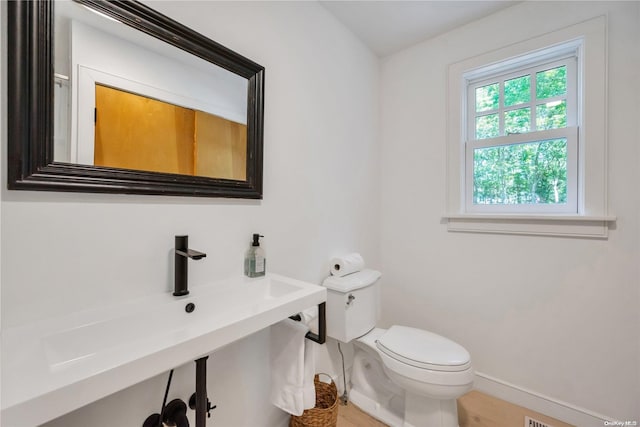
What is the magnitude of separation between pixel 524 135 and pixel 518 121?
0.11 m

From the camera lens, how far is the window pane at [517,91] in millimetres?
1685

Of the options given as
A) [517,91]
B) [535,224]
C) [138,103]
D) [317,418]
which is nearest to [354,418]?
[317,418]

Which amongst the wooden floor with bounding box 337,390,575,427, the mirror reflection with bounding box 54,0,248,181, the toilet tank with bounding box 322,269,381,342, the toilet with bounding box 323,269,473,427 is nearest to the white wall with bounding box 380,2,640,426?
the wooden floor with bounding box 337,390,575,427

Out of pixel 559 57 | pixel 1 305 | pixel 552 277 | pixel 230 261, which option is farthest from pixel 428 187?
pixel 1 305

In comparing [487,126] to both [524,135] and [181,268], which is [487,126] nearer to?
[524,135]

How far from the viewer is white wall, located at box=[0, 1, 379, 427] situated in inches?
28.7

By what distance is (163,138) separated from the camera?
94cm

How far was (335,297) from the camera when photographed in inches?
59.6

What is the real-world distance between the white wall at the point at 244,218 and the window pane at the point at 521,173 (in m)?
0.74

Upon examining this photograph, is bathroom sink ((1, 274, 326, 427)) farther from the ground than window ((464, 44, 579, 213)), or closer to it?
closer to it

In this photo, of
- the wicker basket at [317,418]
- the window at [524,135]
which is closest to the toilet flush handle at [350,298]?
the wicker basket at [317,418]

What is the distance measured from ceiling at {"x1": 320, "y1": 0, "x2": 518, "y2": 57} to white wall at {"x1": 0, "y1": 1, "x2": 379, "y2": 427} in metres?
0.08

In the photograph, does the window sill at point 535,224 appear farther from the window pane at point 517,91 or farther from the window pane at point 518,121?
the window pane at point 517,91

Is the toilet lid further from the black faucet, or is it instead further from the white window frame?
the black faucet
